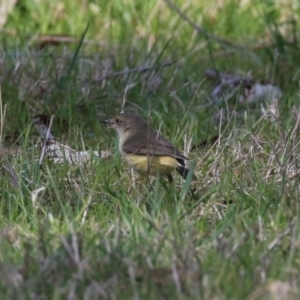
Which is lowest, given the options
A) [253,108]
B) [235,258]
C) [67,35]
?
[67,35]

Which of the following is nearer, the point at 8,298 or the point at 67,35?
the point at 8,298

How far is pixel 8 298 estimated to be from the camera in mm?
3156

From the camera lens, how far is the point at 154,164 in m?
5.07

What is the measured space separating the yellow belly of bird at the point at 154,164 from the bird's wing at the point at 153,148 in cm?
4

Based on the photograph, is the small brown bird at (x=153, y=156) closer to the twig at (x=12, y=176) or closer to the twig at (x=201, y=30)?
the twig at (x=12, y=176)

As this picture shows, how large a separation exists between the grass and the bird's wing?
14 cm

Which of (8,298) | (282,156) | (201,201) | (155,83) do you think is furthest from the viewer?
(155,83)

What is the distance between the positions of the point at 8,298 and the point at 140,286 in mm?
461

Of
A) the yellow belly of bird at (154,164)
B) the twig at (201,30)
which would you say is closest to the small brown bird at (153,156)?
the yellow belly of bird at (154,164)

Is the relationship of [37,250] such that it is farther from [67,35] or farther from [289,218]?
[67,35]

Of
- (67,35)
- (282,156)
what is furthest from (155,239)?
(67,35)

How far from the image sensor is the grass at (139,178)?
3330mm

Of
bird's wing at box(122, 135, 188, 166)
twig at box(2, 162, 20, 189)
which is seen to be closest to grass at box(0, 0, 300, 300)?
twig at box(2, 162, 20, 189)

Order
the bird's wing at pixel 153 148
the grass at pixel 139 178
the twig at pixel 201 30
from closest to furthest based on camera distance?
the grass at pixel 139 178, the bird's wing at pixel 153 148, the twig at pixel 201 30
